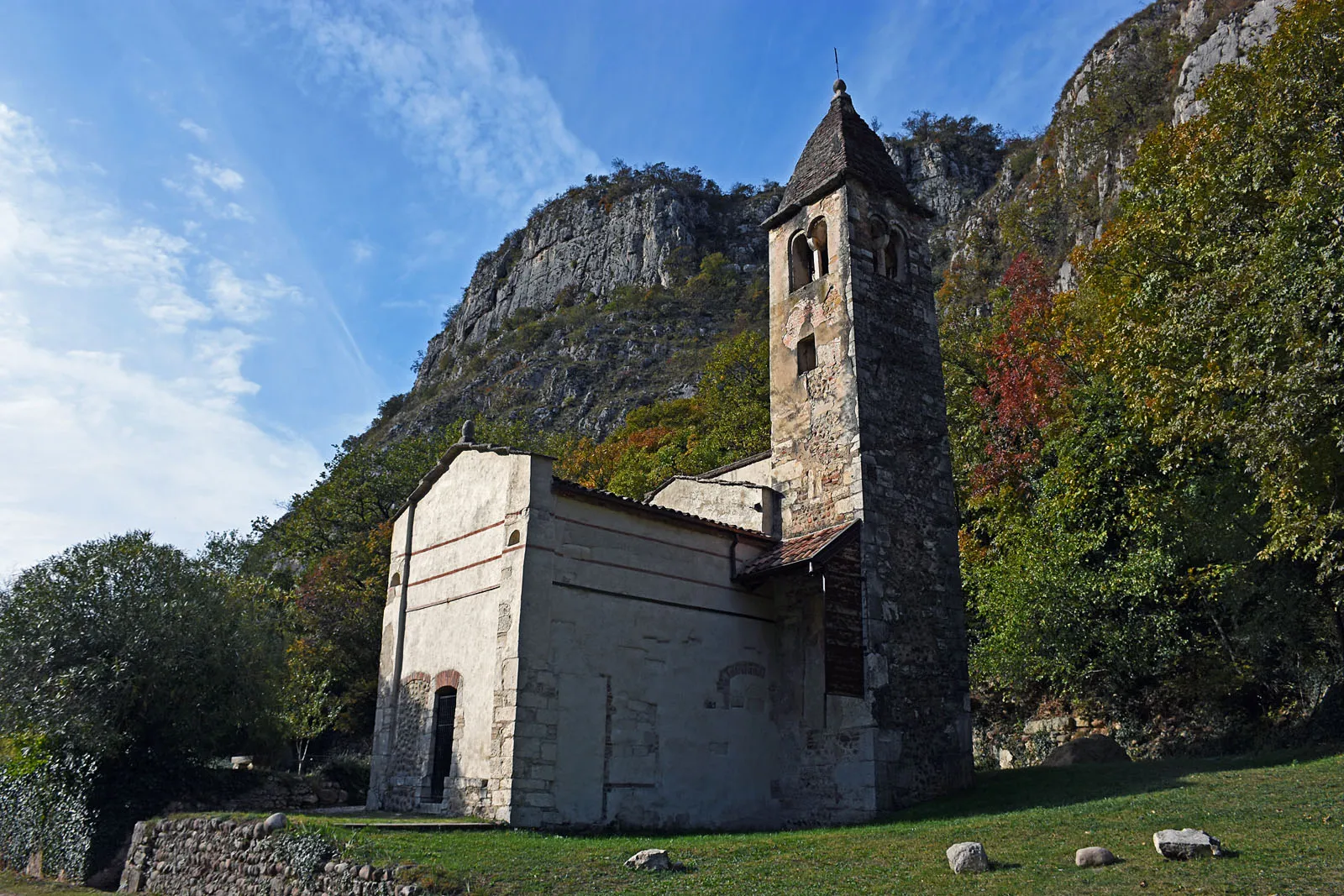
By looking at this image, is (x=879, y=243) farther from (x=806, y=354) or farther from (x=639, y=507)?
(x=639, y=507)

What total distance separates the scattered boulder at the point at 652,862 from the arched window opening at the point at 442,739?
6.39 m

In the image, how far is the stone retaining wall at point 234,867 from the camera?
9914mm

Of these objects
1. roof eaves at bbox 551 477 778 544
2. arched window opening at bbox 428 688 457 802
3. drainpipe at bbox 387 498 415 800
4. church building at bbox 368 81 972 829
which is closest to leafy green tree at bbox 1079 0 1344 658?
church building at bbox 368 81 972 829

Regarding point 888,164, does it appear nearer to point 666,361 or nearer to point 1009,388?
point 1009,388

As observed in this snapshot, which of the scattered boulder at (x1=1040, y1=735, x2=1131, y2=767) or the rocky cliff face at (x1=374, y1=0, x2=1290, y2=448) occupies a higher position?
the rocky cliff face at (x1=374, y1=0, x2=1290, y2=448)

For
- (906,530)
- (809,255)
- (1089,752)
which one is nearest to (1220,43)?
(809,255)

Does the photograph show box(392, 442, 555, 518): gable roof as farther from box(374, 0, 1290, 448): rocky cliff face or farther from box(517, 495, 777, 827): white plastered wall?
box(374, 0, 1290, 448): rocky cliff face

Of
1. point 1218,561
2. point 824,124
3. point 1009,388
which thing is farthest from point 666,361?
point 1218,561

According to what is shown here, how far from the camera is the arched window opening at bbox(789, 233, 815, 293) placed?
19406 mm

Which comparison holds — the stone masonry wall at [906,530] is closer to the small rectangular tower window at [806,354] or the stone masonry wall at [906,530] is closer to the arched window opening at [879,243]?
the arched window opening at [879,243]

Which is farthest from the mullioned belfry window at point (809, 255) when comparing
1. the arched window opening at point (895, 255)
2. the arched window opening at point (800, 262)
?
the arched window opening at point (895, 255)

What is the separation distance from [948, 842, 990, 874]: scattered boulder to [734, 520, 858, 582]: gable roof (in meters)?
6.69

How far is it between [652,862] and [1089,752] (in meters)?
11.6

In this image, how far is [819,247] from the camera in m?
19.1
